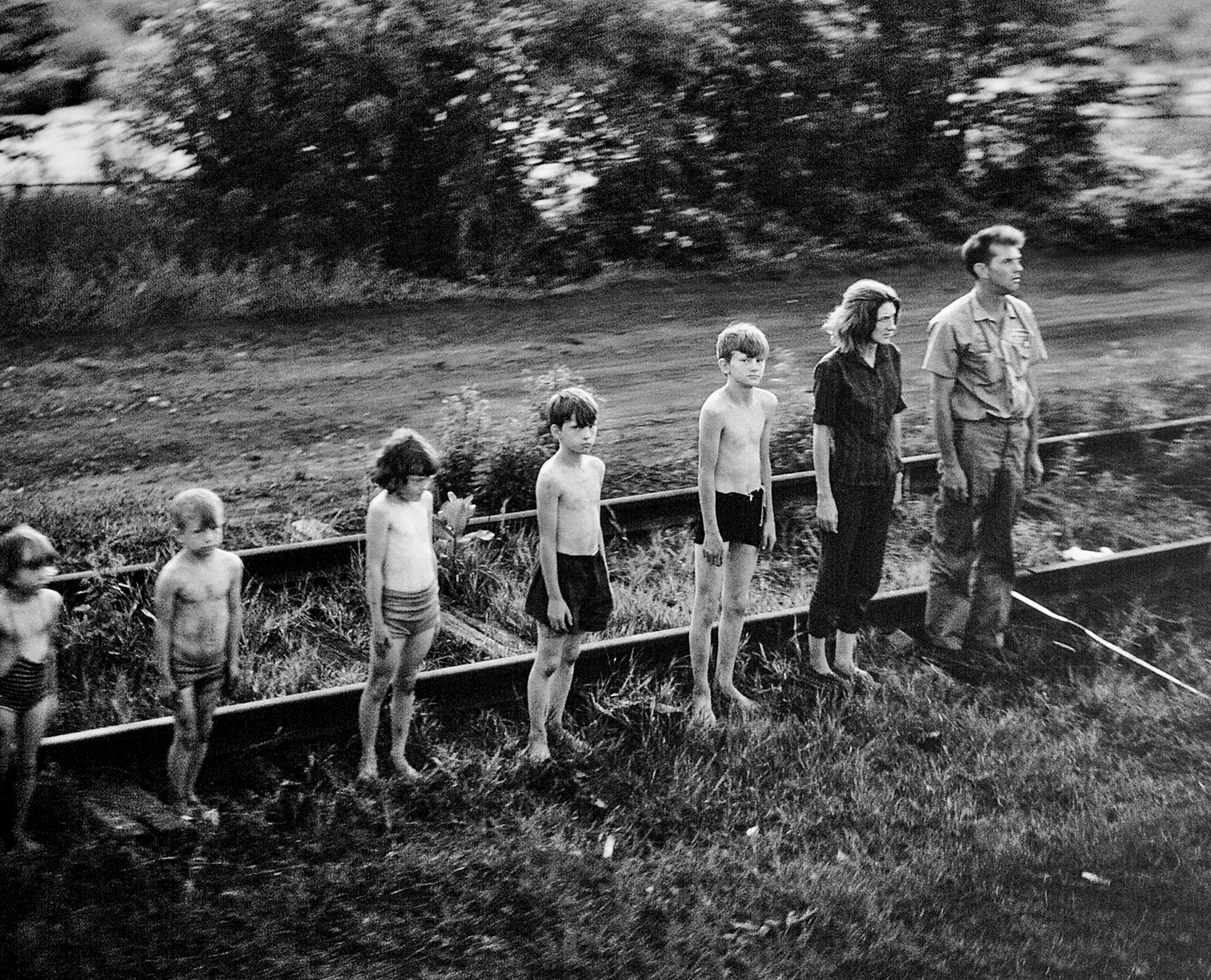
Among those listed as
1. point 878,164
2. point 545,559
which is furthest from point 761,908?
point 878,164

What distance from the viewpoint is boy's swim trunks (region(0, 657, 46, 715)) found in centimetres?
416

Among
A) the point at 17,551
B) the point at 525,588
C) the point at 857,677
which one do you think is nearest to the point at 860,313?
the point at 857,677

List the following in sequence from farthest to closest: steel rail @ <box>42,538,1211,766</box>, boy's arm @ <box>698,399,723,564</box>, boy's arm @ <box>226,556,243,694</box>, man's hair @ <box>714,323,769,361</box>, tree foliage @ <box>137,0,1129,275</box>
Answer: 1. tree foliage @ <box>137,0,1129,275</box>
2. boy's arm @ <box>698,399,723,564</box>
3. man's hair @ <box>714,323,769,361</box>
4. steel rail @ <box>42,538,1211,766</box>
5. boy's arm @ <box>226,556,243,694</box>

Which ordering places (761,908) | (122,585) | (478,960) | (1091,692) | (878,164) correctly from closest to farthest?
1. (478,960)
2. (761,908)
3. (122,585)
4. (1091,692)
5. (878,164)

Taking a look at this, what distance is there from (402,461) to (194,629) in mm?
814

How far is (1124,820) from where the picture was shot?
5.14 meters

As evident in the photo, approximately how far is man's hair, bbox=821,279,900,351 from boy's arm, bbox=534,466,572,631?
1405 mm

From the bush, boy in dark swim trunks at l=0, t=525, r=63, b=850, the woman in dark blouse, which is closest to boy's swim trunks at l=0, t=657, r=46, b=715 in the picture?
boy in dark swim trunks at l=0, t=525, r=63, b=850

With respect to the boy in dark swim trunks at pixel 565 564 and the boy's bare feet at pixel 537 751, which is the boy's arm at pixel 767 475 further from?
the boy's bare feet at pixel 537 751

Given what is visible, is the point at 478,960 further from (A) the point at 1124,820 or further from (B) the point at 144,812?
(A) the point at 1124,820

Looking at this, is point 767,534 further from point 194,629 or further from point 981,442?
point 194,629

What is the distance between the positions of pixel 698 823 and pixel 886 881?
2.14ft

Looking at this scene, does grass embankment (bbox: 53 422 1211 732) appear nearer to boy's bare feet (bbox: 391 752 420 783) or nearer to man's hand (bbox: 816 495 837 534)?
boy's bare feet (bbox: 391 752 420 783)

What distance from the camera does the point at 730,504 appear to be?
5.25 meters
